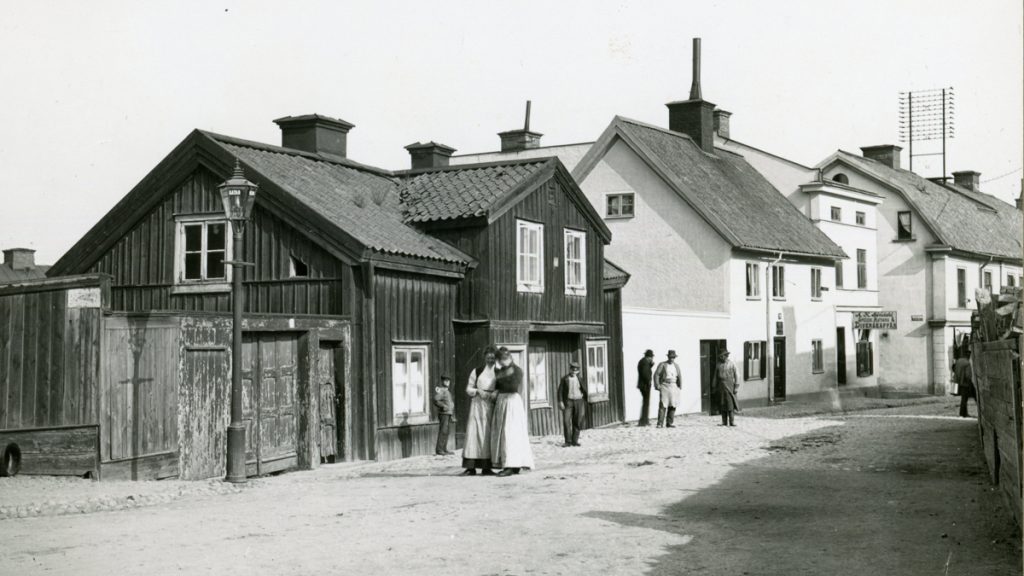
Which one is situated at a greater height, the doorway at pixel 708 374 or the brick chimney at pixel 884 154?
the brick chimney at pixel 884 154

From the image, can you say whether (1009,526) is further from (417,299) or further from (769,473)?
(417,299)

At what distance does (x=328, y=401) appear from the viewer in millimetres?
17844

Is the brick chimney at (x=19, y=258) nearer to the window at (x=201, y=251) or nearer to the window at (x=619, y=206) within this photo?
the window at (x=619, y=206)

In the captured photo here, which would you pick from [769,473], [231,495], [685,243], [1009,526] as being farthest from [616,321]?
[1009,526]

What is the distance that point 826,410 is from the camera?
3231cm

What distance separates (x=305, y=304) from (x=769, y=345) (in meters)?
20.3

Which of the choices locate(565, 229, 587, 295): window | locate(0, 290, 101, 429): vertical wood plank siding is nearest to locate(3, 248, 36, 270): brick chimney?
locate(565, 229, 587, 295): window

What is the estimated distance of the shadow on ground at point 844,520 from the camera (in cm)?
863

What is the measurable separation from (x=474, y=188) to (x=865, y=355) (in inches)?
976

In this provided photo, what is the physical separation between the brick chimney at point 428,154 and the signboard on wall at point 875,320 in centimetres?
2050

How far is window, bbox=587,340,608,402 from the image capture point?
1017 inches

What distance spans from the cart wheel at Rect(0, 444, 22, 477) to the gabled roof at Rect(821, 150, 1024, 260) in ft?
119

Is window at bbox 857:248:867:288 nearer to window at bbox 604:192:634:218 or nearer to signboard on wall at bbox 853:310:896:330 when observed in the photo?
signboard on wall at bbox 853:310:896:330

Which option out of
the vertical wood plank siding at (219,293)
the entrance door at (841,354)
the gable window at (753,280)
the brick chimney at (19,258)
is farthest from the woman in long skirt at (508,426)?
the brick chimney at (19,258)
